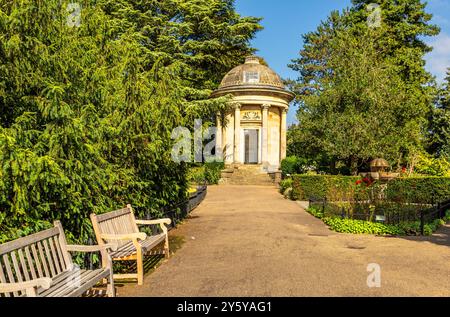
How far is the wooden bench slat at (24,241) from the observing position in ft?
13.1

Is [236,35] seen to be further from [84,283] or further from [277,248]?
[84,283]

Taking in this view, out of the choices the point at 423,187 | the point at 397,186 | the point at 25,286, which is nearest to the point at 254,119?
the point at 397,186

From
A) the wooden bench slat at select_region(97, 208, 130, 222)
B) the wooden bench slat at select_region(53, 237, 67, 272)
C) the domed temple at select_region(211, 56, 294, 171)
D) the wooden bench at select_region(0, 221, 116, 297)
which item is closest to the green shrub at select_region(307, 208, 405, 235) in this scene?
the wooden bench slat at select_region(97, 208, 130, 222)

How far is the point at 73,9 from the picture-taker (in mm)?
7344

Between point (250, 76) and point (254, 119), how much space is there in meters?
3.77

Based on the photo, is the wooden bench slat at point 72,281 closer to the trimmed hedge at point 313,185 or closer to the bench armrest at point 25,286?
the bench armrest at point 25,286

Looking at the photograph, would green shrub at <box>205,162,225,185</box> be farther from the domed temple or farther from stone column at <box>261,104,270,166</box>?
stone column at <box>261,104,270,166</box>

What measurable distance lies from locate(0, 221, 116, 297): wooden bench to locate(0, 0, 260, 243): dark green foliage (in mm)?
517

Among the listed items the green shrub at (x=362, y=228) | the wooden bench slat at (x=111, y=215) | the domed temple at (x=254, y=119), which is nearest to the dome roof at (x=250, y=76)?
the domed temple at (x=254, y=119)

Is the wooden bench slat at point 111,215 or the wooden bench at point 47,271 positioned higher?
the wooden bench slat at point 111,215

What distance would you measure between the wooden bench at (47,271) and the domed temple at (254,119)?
28598 mm

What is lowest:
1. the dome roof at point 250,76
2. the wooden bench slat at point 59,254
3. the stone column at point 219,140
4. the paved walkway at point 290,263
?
the paved walkway at point 290,263

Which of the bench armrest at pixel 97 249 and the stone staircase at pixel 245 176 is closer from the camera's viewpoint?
the bench armrest at pixel 97 249
